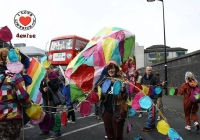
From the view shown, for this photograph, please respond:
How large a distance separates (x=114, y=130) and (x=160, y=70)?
71.8 ft

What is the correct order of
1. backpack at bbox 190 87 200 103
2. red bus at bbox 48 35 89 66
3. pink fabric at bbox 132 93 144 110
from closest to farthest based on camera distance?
pink fabric at bbox 132 93 144 110 < backpack at bbox 190 87 200 103 < red bus at bbox 48 35 89 66

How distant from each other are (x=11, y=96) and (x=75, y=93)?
3952 mm

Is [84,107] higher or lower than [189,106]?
higher

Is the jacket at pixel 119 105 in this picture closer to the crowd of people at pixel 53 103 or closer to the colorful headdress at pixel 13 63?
the crowd of people at pixel 53 103

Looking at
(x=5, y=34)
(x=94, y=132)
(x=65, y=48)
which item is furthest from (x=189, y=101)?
(x=65, y=48)

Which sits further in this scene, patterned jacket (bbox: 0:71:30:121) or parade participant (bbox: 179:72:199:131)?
parade participant (bbox: 179:72:199:131)

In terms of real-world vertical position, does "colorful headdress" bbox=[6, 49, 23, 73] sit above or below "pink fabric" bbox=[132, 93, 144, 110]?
above

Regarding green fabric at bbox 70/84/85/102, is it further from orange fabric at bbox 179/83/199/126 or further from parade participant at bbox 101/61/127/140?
orange fabric at bbox 179/83/199/126

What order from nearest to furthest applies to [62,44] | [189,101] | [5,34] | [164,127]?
1. [5,34]
2. [164,127]
3. [189,101]
4. [62,44]

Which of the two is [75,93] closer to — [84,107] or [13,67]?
[84,107]

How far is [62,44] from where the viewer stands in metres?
15.2

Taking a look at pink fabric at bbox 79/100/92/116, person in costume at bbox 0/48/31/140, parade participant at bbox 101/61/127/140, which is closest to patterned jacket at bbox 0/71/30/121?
person in costume at bbox 0/48/31/140

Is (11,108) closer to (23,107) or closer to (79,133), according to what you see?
(23,107)

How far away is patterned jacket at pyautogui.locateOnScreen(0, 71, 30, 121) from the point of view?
2.95 m
